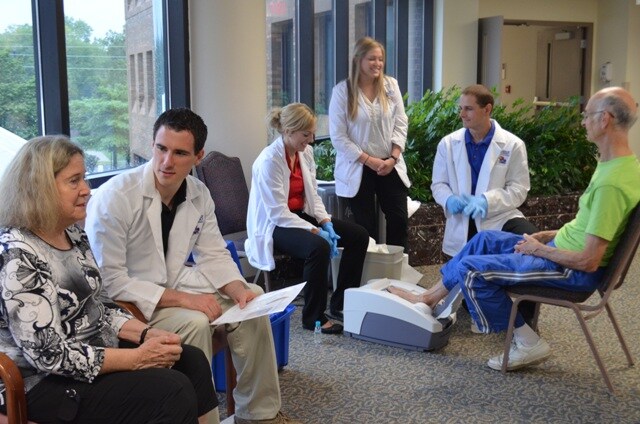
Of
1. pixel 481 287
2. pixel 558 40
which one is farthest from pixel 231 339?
pixel 558 40

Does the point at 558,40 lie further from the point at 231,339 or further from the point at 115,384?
the point at 115,384

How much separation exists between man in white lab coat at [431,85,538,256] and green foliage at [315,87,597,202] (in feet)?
4.35

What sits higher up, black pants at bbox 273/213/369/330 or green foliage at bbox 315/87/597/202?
green foliage at bbox 315/87/597/202

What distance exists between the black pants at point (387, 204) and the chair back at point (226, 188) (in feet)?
2.21

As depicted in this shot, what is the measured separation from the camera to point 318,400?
328cm

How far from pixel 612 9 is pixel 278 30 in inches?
164

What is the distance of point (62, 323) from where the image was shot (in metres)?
2.15

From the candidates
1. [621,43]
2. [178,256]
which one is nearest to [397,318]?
[178,256]

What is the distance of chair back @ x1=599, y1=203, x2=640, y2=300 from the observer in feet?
10.4

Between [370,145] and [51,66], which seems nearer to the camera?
[51,66]

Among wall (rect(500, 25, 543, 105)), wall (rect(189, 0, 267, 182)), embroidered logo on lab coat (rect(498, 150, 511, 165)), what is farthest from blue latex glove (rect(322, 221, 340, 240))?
wall (rect(500, 25, 543, 105))

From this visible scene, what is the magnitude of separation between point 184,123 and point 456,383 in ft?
5.37

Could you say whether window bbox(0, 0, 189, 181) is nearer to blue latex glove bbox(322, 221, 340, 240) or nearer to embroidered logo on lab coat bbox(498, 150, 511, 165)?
blue latex glove bbox(322, 221, 340, 240)

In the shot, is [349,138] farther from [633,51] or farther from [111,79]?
[633,51]
